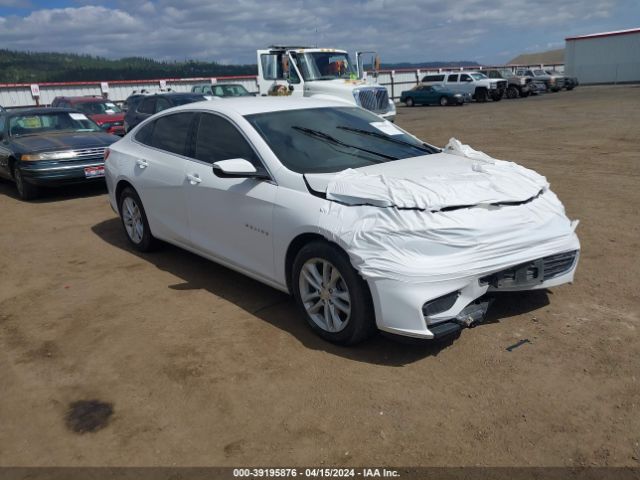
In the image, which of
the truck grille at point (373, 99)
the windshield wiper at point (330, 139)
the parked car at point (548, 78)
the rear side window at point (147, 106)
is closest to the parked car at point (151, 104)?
the rear side window at point (147, 106)

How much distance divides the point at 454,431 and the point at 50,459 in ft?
7.03

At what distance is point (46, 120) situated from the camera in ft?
34.1

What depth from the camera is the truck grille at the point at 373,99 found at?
1658 cm

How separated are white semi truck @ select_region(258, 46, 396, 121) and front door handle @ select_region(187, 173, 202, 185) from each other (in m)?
12.1

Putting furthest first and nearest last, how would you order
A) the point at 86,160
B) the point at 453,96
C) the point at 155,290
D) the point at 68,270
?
the point at 453,96 → the point at 86,160 → the point at 68,270 → the point at 155,290

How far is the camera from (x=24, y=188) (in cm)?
941

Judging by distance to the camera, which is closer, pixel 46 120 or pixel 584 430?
pixel 584 430

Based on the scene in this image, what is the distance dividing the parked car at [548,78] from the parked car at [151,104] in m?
27.5

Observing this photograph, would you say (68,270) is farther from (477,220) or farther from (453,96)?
(453,96)

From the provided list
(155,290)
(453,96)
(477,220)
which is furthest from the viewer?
(453,96)

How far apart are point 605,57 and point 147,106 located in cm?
4694

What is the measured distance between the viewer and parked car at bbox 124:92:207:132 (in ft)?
46.7

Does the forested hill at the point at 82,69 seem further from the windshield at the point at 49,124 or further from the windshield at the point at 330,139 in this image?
the windshield at the point at 330,139

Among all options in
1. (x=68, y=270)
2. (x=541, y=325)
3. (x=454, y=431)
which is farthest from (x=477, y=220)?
(x=68, y=270)
